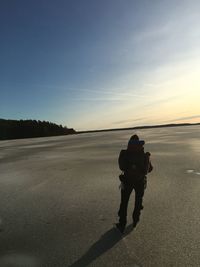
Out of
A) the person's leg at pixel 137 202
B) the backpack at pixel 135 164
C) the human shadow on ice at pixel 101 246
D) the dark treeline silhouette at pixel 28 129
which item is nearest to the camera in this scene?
the human shadow on ice at pixel 101 246

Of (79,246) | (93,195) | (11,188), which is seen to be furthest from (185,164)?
(79,246)

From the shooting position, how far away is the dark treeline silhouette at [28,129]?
69375mm

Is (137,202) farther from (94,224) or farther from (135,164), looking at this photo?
(94,224)

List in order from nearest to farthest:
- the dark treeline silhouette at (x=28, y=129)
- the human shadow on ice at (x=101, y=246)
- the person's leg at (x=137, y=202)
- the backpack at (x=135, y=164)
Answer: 1. the human shadow on ice at (x=101, y=246)
2. the backpack at (x=135, y=164)
3. the person's leg at (x=137, y=202)
4. the dark treeline silhouette at (x=28, y=129)

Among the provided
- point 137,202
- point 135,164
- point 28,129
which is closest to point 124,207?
point 137,202

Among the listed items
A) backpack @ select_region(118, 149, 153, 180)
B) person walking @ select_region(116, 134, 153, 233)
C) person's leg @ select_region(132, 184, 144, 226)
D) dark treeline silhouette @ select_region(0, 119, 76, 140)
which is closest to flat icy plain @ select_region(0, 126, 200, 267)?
person's leg @ select_region(132, 184, 144, 226)

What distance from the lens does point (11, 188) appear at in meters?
10.1

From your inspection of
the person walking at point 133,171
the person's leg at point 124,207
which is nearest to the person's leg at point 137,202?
the person walking at point 133,171

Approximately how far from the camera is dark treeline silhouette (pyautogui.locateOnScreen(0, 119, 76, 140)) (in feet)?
228

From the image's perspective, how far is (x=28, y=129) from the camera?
7144 cm

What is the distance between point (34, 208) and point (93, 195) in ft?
5.65

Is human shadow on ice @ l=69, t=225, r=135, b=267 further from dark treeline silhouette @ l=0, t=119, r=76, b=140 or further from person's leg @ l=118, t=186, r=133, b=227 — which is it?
dark treeline silhouette @ l=0, t=119, r=76, b=140

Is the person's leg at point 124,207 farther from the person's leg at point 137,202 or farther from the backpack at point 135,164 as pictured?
the backpack at point 135,164

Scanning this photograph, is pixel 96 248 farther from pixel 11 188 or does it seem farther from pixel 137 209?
pixel 11 188
